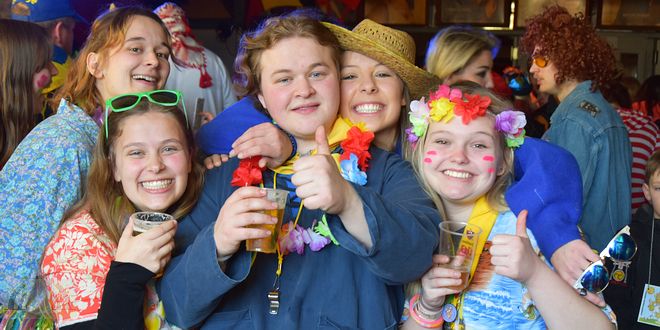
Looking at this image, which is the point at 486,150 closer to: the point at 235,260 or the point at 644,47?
the point at 235,260

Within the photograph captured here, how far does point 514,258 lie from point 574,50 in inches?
98.2

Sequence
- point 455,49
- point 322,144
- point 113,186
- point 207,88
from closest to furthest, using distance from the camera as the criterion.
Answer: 1. point 322,144
2. point 113,186
3. point 455,49
4. point 207,88

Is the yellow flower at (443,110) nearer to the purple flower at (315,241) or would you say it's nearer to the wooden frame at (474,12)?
the purple flower at (315,241)

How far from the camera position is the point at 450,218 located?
230cm

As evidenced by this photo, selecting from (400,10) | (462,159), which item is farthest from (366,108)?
(400,10)

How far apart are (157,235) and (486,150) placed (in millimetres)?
1034

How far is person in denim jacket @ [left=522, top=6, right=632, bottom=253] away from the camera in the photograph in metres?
3.98

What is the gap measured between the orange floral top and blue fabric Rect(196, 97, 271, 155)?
1.67ft

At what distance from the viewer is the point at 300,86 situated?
222 cm

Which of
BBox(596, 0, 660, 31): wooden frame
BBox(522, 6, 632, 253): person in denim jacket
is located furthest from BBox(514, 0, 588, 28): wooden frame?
BBox(522, 6, 632, 253): person in denim jacket

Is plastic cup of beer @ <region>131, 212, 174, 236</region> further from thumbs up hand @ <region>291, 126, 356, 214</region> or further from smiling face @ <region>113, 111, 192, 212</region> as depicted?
thumbs up hand @ <region>291, 126, 356, 214</region>

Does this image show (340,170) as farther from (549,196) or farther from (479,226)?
(549,196)

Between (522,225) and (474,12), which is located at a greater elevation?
(474,12)

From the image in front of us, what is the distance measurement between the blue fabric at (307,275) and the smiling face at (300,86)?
191 millimetres
